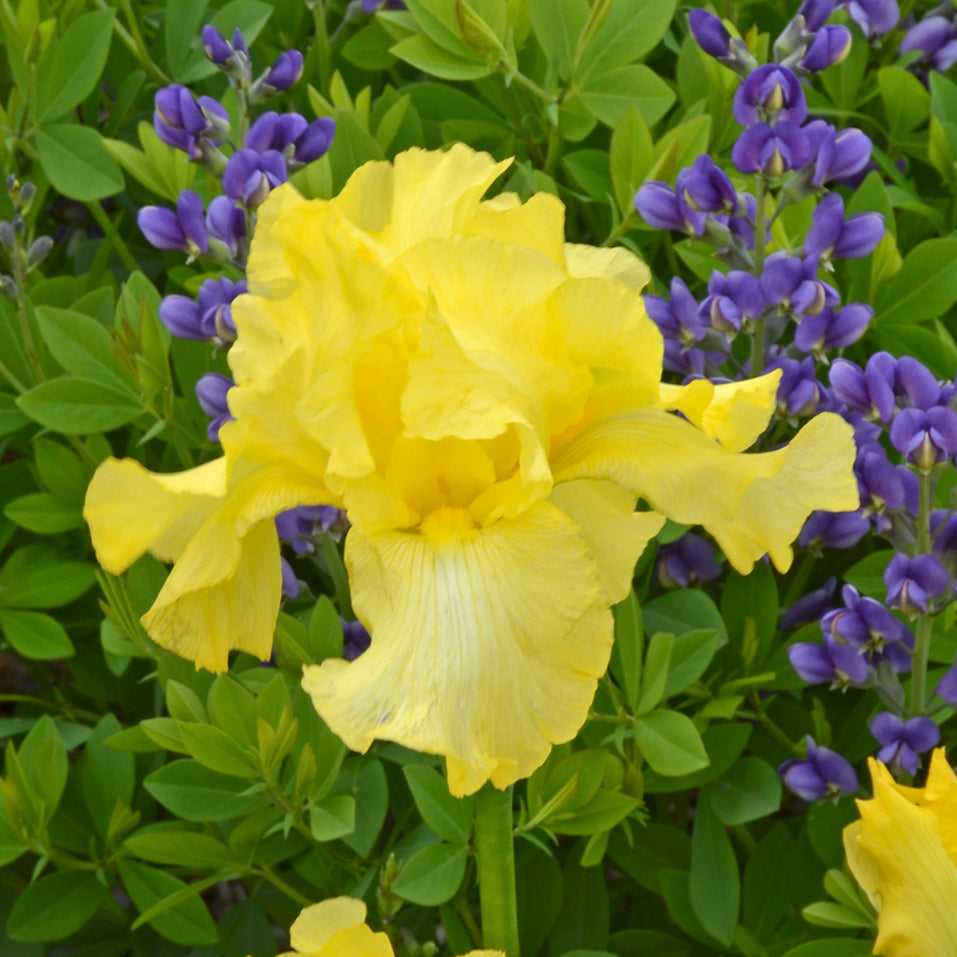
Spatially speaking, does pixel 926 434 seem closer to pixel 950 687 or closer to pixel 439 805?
pixel 950 687

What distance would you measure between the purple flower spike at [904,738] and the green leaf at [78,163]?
624 mm

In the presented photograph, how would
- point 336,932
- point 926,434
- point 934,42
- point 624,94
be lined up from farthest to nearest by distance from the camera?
point 934,42, point 624,94, point 926,434, point 336,932

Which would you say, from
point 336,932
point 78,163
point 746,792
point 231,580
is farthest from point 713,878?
point 78,163

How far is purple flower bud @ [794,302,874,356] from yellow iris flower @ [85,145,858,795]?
25 centimetres

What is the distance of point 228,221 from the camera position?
78cm

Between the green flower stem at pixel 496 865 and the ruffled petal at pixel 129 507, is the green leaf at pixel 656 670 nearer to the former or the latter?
the green flower stem at pixel 496 865

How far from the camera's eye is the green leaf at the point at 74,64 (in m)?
0.94

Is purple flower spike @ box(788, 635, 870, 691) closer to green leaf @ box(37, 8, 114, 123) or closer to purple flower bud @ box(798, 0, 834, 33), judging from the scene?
purple flower bud @ box(798, 0, 834, 33)

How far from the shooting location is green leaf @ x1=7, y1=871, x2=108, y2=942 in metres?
0.84

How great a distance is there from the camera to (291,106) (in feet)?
3.24

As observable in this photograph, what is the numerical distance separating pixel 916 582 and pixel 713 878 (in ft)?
0.71

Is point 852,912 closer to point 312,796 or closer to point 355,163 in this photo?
point 312,796

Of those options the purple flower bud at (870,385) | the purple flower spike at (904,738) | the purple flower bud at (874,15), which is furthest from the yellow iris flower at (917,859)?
the purple flower bud at (874,15)

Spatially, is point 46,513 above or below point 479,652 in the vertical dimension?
below
